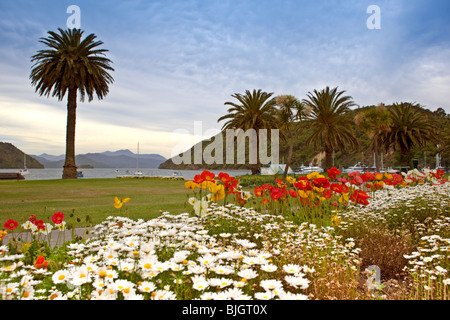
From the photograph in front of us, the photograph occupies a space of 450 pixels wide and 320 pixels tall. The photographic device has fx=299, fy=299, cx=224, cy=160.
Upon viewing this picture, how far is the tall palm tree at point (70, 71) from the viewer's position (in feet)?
76.9

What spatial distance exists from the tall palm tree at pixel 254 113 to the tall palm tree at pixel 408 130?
10206mm

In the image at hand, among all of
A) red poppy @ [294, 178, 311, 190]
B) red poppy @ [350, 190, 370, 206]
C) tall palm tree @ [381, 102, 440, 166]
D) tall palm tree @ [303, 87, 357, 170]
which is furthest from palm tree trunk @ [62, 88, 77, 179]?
tall palm tree @ [381, 102, 440, 166]

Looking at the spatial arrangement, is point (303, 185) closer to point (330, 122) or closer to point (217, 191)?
point (217, 191)

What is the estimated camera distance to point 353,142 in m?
25.3

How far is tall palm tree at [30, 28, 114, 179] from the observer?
2344 centimetres

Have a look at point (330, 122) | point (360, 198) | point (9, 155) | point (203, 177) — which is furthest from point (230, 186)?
point (330, 122)

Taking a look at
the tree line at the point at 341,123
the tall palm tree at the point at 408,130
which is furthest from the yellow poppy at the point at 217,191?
the tall palm tree at the point at 408,130

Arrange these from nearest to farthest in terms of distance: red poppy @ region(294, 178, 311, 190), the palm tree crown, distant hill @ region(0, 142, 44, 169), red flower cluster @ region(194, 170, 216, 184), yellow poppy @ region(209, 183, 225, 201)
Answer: red flower cluster @ region(194, 170, 216, 184) → yellow poppy @ region(209, 183, 225, 201) → red poppy @ region(294, 178, 311, 190) → distant hill @ region(0, 142, 44, 169) → the palm tree crown

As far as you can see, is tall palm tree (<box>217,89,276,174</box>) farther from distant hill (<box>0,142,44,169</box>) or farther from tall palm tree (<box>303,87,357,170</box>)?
distant hill (<box>0,142,44,169</box>)

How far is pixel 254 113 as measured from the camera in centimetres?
2766

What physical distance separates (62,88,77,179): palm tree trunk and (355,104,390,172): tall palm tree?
24.3 metres

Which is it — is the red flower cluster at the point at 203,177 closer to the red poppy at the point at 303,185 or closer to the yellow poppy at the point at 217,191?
the yellow poppy at the point at 217,191
